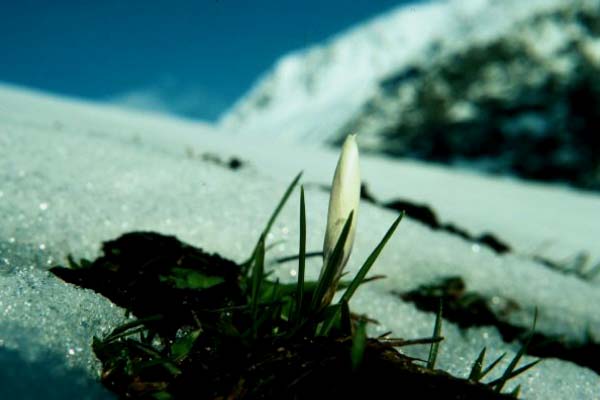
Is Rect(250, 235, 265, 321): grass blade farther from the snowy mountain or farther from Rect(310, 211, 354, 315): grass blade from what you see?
the snowy mountain

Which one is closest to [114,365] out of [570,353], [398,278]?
[398,278]

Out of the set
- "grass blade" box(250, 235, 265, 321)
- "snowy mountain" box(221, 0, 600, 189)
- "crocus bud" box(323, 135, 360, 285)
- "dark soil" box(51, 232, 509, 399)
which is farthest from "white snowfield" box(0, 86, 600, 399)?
"snowy mountain" box(221, 0, 600, 189)

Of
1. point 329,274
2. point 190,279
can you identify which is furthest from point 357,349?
point 190,279

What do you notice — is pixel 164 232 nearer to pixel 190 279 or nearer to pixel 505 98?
pixel 190 279

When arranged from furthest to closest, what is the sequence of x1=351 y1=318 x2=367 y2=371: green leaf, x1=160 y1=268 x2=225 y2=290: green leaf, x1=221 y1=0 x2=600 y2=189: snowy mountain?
x1=221 y1=0 x2=600 y2=189: snowy mountain < x1=160 y1=268 x2=225 y2=290: green leaf < x1=351 y1=318 x2=367 y2=371: green leaf

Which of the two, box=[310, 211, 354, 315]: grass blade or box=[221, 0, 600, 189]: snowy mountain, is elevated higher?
box=[221, 0, 600, 189]: snowy mountain

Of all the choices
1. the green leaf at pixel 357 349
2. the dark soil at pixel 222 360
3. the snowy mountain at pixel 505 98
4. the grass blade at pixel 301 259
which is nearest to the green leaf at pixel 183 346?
the dark soil at pixel 222 360
